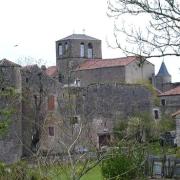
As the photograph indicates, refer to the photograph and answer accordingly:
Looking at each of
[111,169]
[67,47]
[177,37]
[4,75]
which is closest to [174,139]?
[4,75]

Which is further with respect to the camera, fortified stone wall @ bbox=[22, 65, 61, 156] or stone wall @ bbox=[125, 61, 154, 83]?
stone wall @ bbox=[125, 61, 154, 83]

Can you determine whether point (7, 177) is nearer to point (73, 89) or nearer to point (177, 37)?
point (177, 37)

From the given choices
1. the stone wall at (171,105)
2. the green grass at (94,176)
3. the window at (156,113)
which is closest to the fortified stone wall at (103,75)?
the stone wall at (171,105)

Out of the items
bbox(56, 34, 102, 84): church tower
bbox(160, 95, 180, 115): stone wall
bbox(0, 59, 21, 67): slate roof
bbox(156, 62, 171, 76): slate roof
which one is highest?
bbox(56, 34, 102, 84): church tower

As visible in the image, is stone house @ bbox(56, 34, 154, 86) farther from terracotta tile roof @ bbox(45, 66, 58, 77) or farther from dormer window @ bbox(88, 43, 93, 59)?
terracotta tile roof @ bbox(45, 66, 58, 77)

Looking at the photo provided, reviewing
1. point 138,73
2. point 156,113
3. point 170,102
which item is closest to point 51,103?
point 156,113

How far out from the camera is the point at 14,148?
36062mm

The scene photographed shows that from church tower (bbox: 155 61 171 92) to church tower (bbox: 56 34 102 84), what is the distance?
8.69m

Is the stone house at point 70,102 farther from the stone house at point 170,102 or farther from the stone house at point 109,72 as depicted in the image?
the stone house at point 170,102

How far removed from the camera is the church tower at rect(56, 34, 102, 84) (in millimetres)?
68438

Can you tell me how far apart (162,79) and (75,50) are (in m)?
12.5

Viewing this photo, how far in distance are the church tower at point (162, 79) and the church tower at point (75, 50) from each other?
8.69m

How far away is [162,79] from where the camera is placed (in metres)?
64.0

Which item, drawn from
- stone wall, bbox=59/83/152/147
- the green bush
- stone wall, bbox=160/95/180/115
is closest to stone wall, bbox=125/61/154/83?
stone wall, bbox=160/95/180/115
